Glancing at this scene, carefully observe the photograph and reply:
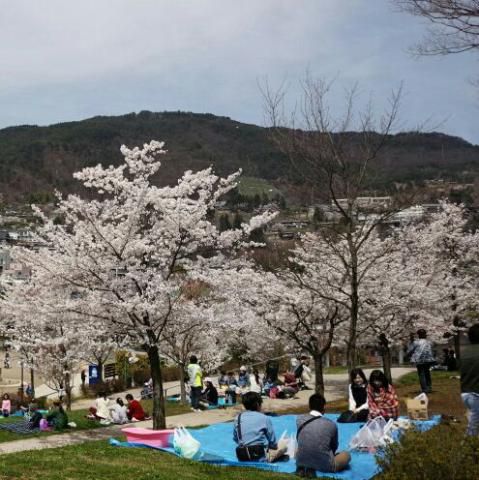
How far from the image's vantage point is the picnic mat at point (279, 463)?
7.55m

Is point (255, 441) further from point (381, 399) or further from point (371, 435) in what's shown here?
point (381, 399)

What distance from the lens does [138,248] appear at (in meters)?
12.2

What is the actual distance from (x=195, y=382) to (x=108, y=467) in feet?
30.5

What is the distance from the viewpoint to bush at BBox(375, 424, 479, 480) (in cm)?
505

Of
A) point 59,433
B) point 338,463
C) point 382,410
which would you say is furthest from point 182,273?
point 338,463

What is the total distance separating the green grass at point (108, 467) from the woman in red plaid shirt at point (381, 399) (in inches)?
110

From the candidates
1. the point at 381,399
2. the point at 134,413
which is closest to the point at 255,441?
the point at 381,399

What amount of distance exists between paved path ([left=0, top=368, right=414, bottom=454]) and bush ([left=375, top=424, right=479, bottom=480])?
705 cm

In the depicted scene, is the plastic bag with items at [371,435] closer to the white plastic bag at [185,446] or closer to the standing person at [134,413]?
the white plastic bag at [185,446]

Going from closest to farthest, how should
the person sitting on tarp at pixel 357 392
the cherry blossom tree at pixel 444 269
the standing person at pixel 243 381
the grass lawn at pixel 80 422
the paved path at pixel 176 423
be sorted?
the paved path at pixel 176 423 → the person sitting on tarp at pixel 357 392 → the grass lawn at pixel 80 422 → the cherry blossom tree at pixel 444 269 → the standing person at pixel 243 381

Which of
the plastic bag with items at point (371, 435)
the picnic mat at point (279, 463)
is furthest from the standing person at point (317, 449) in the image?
the plastic bag with items at point (371, 435)

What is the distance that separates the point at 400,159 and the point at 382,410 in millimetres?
6955

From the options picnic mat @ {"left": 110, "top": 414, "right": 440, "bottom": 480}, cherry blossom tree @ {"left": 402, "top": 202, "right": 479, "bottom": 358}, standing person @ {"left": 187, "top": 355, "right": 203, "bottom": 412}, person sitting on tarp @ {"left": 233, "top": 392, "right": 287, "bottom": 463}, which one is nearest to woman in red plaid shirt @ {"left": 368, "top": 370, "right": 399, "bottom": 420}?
picnic mat @ {"left": 110, "top": 414, "right": 440, "bottom": 480}

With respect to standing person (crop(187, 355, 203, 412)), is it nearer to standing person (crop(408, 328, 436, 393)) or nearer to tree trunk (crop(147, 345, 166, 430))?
tree trunk (crop(147, 345, 166, 430))
